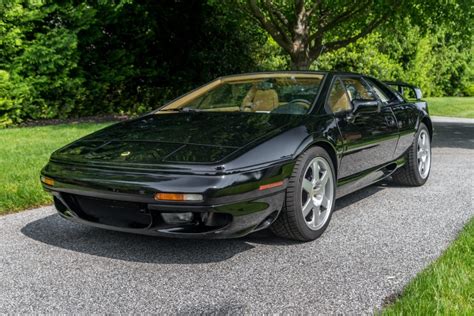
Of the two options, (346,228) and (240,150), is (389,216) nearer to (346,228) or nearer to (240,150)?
(346,228)

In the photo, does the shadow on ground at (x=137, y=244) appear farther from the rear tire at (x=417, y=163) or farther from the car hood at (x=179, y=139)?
the rear tire at (x=417, y=163)

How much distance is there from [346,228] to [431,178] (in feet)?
8.47

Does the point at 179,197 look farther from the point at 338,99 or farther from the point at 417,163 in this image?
the point at 417,163

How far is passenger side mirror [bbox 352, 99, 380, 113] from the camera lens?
458cm

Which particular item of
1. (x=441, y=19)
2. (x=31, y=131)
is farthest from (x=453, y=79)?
(x=31, y=131)

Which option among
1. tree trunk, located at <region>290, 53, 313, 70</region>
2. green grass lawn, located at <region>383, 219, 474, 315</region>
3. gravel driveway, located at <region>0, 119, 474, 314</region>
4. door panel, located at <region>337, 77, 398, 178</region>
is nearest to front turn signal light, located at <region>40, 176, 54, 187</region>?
gravel driveway, located at <region>0, 119, 474, 314</region>

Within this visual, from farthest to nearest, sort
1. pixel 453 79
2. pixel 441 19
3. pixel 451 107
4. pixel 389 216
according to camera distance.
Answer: pixel 453 79
pixel 451 107
pixel 441 19
pixel 389 216

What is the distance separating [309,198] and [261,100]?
105 centimetres

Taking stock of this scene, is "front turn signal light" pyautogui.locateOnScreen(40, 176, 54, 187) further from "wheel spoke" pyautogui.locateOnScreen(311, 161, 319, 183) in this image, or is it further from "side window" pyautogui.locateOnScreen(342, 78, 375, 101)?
"side window" pyautogui.locateOnScreen(342, 78, 375, 101)

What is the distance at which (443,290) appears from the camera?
2811 millimetres

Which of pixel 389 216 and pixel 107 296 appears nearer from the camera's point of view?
pixel 107 296

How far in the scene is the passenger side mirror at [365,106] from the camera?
4.58m

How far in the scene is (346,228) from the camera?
167 inches

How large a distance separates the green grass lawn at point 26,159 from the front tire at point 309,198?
2632 mm
